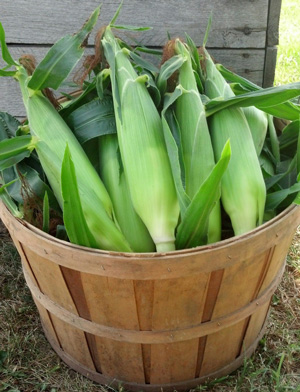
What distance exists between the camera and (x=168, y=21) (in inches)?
62.9

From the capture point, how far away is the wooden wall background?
1.58 m

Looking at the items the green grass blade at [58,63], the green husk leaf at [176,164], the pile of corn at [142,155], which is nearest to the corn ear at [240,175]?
the pile of corn at [142,155]

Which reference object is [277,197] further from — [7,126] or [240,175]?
[7,126]

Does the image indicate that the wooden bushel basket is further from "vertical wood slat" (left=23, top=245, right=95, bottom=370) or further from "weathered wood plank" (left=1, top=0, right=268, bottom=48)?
"weathered wood plank" (left=1, top=0, right=268, bottom=48)

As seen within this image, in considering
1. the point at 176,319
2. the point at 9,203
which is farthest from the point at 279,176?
the point at 9,203

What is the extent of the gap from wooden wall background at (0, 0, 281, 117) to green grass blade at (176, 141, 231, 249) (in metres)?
0.77

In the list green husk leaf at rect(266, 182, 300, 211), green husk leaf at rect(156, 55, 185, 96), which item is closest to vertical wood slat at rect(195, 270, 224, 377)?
green husk leaf at rect(266, 182, 300, 211)

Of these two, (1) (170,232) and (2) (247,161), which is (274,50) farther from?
(1) (170,232)

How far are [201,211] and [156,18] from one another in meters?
0.83

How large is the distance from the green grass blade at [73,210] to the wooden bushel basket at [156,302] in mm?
32

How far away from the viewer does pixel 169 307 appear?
1088 millimetres

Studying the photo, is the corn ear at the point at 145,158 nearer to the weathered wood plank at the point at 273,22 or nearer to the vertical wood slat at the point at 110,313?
the vertical wood slat at the point at 110,313

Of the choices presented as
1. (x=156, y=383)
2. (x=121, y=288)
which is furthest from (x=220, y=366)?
(x=121, y=288)

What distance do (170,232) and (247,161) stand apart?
0.83ft
